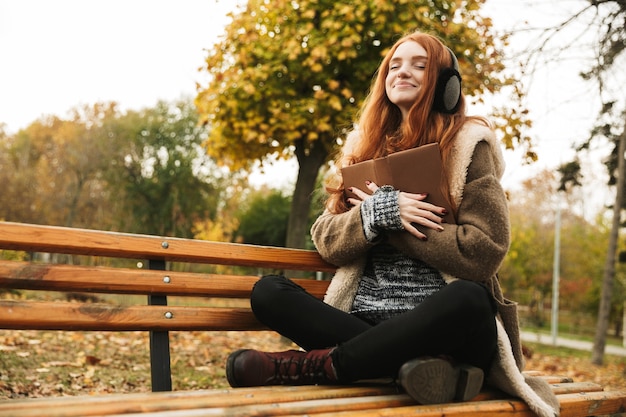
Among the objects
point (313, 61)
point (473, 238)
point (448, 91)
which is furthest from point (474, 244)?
point (313, 61)

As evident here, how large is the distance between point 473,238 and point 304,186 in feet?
19.9

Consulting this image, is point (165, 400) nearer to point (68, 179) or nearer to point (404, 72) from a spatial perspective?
point (404, 72)

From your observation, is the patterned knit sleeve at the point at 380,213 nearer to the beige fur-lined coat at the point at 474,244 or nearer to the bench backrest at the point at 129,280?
the beige fur-lined coat at the point at 474,244

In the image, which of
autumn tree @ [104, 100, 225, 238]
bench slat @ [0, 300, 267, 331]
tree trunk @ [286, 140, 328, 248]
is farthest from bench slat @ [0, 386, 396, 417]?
autumn tree @ [104, 100, 225, 238]

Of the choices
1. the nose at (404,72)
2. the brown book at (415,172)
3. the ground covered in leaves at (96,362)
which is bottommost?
the ground covered in leaves at (96,362)

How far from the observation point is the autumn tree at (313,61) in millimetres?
6641

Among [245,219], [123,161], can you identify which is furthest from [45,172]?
[245,219]

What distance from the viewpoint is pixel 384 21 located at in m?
6.52

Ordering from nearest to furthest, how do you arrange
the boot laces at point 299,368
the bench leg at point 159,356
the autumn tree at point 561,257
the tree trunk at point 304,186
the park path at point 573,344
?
the boot laces at point 299,368 → the bench leg at point 159,356 → the tree trunk at point 304,186 → the park path at point 573,344 → the autumn tree at point 561,257

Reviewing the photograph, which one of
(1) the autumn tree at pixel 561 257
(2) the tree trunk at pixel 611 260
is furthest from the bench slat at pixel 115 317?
(1) the autumn tree at pixel 561 257

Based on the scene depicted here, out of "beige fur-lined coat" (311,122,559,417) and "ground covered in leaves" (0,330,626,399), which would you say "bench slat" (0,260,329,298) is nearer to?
"beige fur-lined coat" (311,122,559,417)

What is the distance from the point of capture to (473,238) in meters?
2.29

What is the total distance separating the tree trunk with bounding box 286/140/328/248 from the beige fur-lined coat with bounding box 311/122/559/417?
545 cm

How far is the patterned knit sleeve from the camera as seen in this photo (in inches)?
95.0
